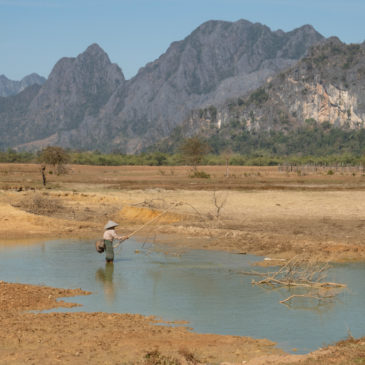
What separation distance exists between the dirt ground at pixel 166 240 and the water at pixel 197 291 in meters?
0.87

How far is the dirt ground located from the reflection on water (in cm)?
101

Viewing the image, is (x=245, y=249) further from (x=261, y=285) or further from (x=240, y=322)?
(x=240, y=322)

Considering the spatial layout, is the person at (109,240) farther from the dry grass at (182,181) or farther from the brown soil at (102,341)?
the dry grass at (182,181)

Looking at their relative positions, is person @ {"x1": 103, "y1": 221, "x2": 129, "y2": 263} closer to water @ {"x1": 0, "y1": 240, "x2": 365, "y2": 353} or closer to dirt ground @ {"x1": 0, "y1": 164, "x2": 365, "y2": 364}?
water @ {"x1": 0, "y1": 240, "x2": 365, "y2": 353}

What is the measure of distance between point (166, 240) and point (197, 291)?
8859 millimetres

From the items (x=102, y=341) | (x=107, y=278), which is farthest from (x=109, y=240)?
(x=102, y=341)

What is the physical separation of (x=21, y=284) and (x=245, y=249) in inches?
352

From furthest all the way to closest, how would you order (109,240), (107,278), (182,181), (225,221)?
(182,181) → (225,221) → (109,240) → (107,278)

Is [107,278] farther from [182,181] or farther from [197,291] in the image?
[182,181]

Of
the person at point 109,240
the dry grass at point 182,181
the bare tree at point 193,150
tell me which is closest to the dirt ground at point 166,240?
the person at point 109,240

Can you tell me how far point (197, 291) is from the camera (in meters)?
15.4

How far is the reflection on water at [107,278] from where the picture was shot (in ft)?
49.1

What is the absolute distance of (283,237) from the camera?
2306cm

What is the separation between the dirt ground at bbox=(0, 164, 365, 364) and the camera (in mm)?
10117
